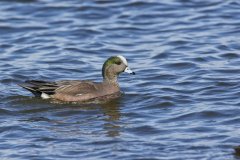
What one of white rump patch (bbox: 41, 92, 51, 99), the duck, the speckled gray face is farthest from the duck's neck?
white rump patch (bbox: 41, 92, 51, 99)

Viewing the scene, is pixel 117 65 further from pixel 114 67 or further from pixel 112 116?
pixel 112 116

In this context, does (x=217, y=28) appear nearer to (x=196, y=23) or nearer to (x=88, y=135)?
(x=196, y=23)

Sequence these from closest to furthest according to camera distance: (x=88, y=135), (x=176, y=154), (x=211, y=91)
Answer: (x=176, y=154), (x=88, y=135), (x=211, y=91)

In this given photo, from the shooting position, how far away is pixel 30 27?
18172 mm

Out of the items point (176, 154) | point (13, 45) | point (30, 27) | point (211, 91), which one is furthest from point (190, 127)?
point (30, 27)

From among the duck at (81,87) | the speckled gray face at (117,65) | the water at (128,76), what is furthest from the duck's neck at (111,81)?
the water at (128,76)

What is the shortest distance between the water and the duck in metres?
0.19

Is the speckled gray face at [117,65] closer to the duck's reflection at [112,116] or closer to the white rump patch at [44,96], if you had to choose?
the duck's reflection at [112,116]

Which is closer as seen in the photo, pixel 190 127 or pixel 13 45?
pixel 190 127

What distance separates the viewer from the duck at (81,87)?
13.0 metres

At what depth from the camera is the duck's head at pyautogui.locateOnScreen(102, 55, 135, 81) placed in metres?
13.3

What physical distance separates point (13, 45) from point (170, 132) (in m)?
6.59

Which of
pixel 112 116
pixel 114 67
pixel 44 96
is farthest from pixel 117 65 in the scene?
pixel 112 116

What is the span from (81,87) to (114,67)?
66 cm
